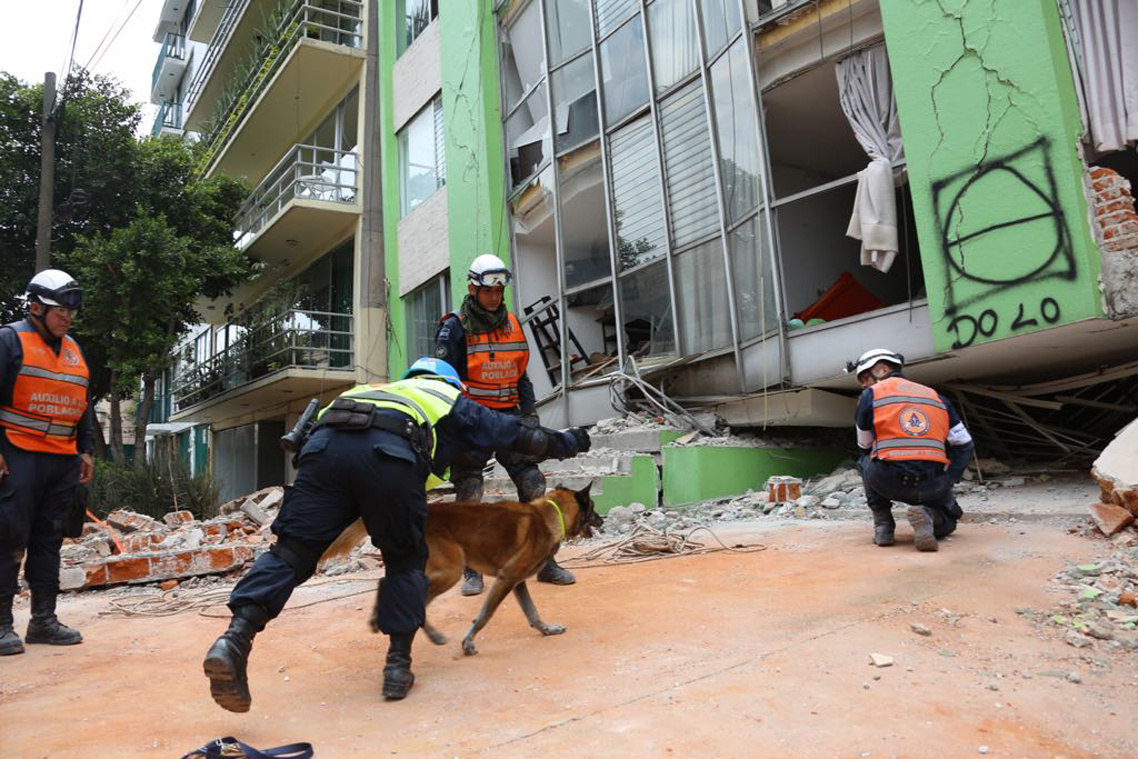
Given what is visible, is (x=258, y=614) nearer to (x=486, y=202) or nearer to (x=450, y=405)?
(x=450, y=405)

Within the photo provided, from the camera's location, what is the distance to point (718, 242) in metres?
8.66

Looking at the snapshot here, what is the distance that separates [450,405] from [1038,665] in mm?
2350

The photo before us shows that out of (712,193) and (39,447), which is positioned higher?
(712,193)

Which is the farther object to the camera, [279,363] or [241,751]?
[279,363]

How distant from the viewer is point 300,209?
1625cm

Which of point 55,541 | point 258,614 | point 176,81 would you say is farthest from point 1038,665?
point 176,81

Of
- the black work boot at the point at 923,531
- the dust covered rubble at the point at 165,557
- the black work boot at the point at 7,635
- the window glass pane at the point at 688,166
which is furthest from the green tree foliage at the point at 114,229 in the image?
the black work boot at the point at 923,531

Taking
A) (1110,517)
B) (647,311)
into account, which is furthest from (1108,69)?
(647,311)

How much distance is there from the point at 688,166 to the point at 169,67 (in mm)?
27117

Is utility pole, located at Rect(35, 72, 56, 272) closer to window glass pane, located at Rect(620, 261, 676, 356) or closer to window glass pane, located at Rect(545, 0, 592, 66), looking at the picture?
window glass pane, located at Rect(545, 0, 592, 66)

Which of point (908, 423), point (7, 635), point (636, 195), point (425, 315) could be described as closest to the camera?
point (7, 635)

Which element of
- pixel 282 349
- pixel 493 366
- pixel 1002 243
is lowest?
pixel 493 366

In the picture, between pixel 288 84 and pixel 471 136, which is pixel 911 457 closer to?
pixel 471 136

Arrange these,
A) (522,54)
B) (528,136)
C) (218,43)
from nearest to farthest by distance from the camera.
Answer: (528,136) → (522,54) → (218,43)
